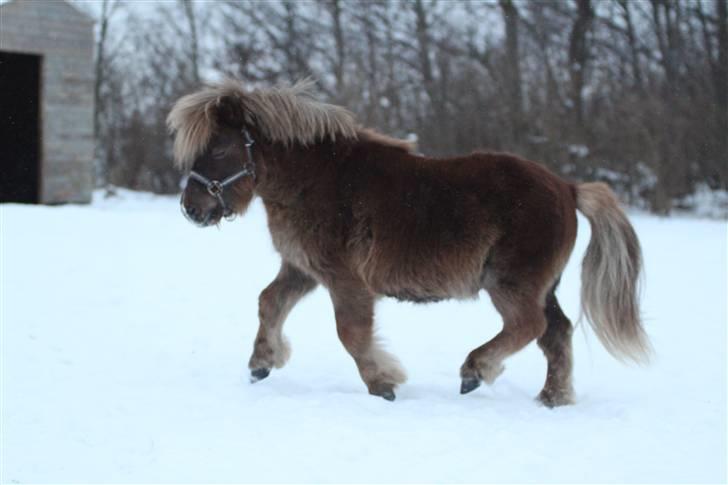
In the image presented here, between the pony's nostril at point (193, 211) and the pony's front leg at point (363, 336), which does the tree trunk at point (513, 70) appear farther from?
the pony's nostril at point (193, 211)

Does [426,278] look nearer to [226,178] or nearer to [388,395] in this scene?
[388,395]

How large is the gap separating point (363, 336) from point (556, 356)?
1.27m

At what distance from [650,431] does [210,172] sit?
3022 millimetres

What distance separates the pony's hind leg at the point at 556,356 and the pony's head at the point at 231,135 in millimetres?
1789

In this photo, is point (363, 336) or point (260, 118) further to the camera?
point (260, 118)

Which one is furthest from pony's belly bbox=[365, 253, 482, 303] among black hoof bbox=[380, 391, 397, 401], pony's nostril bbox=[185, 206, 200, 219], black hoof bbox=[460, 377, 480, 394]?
pony's nostril bbox=[185, 206, 200, 219]

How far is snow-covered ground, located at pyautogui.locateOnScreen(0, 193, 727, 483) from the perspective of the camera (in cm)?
382

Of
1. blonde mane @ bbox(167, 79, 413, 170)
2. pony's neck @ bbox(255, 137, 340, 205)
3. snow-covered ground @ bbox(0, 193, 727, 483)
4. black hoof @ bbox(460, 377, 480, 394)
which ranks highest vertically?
blonde mane @ bbox(167, 79, 413, 170)

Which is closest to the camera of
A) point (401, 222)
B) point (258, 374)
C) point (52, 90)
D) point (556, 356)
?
point (401, 222)

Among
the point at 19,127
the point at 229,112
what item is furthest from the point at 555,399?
the point at 19,127

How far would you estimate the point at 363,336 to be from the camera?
4934mm

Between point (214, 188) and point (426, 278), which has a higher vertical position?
point (214, 188)

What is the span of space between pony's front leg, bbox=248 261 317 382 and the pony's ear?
985 millimetres

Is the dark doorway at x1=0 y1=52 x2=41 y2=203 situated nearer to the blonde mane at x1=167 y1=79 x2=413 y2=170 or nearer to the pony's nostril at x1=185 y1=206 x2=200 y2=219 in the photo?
the blonde mane at x1=167 y1=79 x2=413 y2=170
